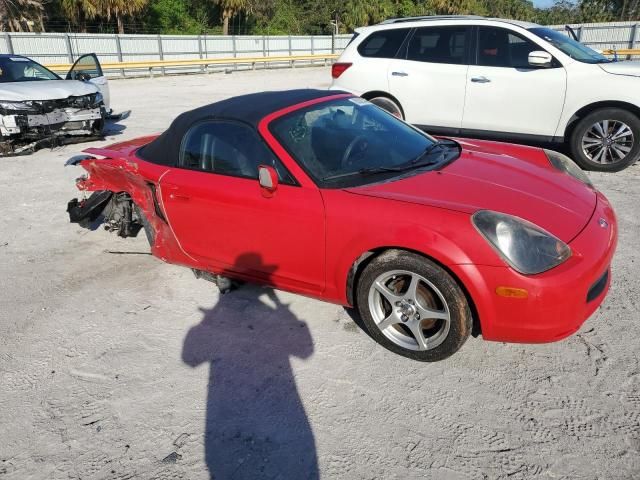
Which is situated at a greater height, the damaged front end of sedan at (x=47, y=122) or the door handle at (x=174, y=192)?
the door handle at (x=174, y=192)

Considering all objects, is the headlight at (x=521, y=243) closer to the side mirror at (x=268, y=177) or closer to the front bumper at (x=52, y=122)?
the side mirror at (x=268, y=177)

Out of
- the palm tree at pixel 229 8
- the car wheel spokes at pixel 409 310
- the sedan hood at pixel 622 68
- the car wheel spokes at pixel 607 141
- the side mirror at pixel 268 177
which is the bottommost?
the car wheel spokes at pixel 409 310

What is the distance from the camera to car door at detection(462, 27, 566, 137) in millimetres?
6539

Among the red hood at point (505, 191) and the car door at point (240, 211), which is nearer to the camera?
the red hood at point (505, 191)

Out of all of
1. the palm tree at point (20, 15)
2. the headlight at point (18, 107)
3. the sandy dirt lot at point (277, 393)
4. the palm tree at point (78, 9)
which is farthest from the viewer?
the palm tree at point (78, 9)

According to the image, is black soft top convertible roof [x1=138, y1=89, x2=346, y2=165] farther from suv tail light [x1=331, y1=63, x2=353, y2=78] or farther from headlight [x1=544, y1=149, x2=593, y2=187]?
suv tail light [x1=331, y1=63, x2=353, y2=78]

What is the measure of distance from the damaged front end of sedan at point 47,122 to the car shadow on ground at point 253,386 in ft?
22.1

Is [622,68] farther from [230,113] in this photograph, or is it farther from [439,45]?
[230,113]

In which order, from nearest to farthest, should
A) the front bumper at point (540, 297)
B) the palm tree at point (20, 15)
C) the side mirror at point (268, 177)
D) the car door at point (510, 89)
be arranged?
1. the front bumper at point (540, 297)
2. the side mirror at point (268, 177)
3. the car door at point (510, 89)
4. the palm tree at point (20, 15)

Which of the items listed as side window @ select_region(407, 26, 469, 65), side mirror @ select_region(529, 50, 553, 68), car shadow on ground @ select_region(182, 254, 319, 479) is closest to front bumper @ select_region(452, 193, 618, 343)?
car shadow on ground @ select_region(182, 254, 319, 479)

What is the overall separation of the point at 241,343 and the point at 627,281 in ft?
9.66

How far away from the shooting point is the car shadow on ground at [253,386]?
2455 millimetres

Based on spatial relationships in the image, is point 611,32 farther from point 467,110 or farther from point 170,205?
point 170,205

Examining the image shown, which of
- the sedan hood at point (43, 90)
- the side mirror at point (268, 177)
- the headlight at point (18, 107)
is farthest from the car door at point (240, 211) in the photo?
the sedan hood at point (43, 90)
